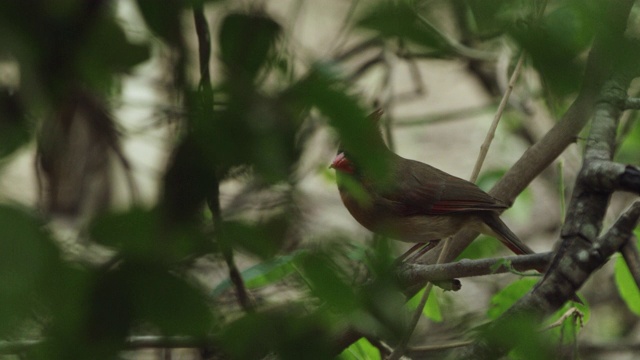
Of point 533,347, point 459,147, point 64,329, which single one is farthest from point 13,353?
point 459,147

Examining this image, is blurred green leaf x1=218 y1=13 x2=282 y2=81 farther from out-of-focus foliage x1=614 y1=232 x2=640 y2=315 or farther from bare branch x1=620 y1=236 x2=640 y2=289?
out-of-focus foliage x1=614 y1=232 x2=640 y2=315

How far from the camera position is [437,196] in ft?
9.68

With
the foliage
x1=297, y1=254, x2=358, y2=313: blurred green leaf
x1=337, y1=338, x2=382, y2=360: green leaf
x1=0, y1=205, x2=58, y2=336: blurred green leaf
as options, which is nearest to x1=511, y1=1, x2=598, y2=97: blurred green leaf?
the foliage

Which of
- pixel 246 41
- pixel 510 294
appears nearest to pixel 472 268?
pixel 510 294

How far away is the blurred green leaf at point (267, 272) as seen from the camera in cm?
86

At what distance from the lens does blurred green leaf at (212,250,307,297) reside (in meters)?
0.86

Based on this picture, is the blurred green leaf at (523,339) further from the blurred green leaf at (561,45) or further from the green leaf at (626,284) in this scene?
the green leaf at (626,284)

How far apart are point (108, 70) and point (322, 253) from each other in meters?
0.33

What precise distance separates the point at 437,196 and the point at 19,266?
93.0 inches

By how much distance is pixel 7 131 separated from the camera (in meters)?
0.83

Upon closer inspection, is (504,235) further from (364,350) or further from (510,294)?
(364,350)

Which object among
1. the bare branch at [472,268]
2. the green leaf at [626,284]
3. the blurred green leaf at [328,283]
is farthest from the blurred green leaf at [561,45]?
the green leaf at [626,284]

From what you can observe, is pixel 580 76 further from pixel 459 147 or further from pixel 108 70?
pixel 459 147

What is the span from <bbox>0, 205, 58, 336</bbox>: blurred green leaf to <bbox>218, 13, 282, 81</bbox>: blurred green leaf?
22cm
